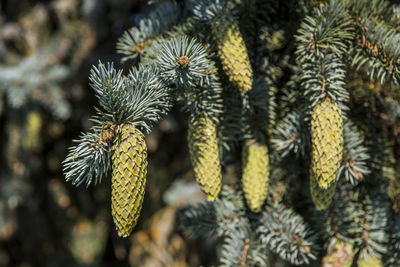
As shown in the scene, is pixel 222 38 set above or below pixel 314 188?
above

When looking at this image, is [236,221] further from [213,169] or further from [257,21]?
[257,21]

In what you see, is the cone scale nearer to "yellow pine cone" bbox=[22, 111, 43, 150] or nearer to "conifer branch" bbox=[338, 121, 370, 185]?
"conifer branch" bbox=[338, 121, 370, 185]

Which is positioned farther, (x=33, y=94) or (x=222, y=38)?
(x=33, y=94)

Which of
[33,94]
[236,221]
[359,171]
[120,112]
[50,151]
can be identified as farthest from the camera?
[50,151]

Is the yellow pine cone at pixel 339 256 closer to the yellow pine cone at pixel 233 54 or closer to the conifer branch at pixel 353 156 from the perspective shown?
the conifer branch at pixel 353 156

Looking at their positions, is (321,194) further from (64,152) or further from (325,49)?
(64,152)

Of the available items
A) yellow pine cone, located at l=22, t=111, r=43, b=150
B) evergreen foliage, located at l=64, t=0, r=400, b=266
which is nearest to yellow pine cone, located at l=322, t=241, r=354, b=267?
evergreen foliage, located at l=64, t=0, r=400, b=266

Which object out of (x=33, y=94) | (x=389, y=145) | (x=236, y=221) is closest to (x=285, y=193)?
(x=236, y=221)

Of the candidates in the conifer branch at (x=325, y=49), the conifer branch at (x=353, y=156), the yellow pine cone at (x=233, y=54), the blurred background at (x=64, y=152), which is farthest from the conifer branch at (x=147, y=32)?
the blurred background at (x=64, y=152)
